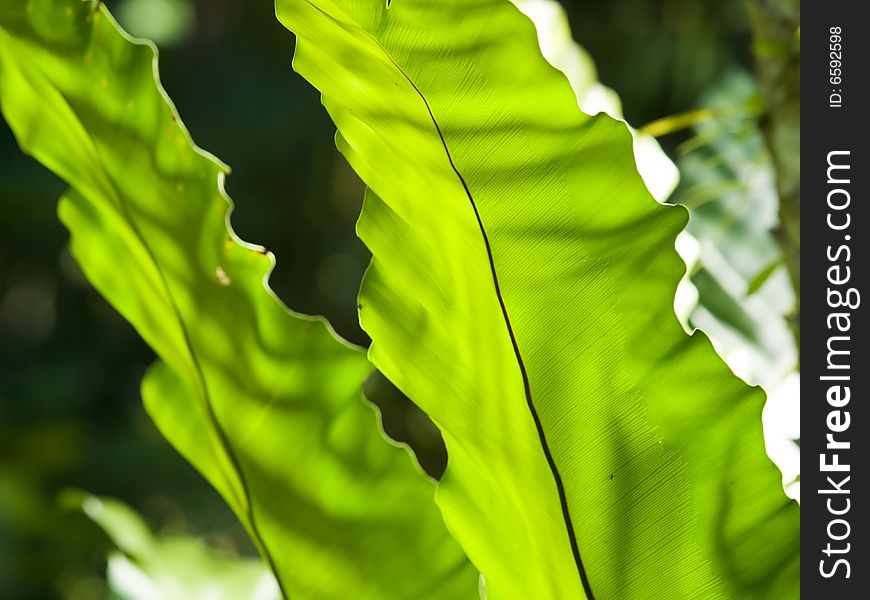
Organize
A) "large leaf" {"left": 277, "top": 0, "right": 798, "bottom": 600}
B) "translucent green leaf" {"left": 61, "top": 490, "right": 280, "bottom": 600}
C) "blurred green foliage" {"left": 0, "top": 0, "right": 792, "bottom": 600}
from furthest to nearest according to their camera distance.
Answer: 1. "blurred green foliage" {"left": 0, "top": 0, "right": 792, "bottom": 600}
2. "translucent green leaf" {"left": 61, "top": 490, "right": 280, "bottom": 600}
3. "large leaf" {"left": 277, "top": 0, "right": 798, "bottom": 600}

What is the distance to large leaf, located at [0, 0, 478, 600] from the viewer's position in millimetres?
278

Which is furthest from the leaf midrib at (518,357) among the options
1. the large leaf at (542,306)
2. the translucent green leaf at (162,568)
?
the translucent green leaf at (162,568)

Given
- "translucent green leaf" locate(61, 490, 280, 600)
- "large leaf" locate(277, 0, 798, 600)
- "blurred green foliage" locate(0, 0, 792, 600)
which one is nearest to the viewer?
"large leaf" locate(277, 0, 798, 600)

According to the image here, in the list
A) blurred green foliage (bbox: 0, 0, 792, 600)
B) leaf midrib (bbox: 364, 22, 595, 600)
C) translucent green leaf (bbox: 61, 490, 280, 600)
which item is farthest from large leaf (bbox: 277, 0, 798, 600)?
blurred green foliage (bbox: 0, 0, 792, 600)

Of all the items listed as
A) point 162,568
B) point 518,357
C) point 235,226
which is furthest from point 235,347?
point 235,226

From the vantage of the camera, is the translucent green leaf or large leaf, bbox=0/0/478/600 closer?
large leaf, bbox=0/0/478/600

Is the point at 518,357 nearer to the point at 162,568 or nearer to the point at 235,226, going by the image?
the point at 162,568

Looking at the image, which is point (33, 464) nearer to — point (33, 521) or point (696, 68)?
point (33, 521)

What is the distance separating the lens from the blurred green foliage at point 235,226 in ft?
5.11

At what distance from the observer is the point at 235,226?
1822 millimetres
